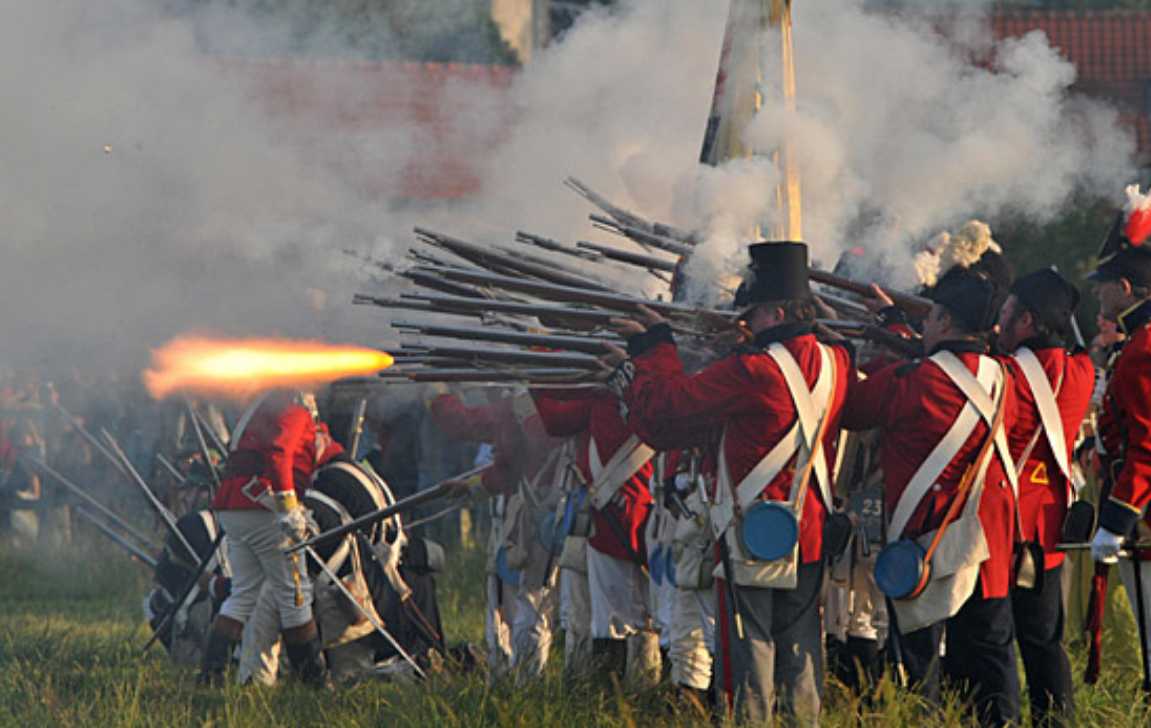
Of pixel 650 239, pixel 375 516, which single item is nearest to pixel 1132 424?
pixel 650 239

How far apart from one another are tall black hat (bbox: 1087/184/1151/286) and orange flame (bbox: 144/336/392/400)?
2868 millimetres

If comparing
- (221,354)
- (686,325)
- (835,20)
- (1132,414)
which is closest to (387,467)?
(221,354)

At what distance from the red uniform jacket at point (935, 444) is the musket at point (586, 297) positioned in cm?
59

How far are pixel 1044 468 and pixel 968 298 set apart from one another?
62 cm

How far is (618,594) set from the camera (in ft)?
23.6

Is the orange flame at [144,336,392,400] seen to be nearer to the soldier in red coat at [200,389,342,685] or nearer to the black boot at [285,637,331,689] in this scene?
the soldier in red coat at [200,389,342,685]

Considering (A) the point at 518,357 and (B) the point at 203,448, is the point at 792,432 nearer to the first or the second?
(A) the point at 518,357

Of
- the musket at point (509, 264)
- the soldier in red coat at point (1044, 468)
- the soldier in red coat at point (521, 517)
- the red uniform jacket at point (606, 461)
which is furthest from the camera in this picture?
the soldier in red coat at point (521, 517)

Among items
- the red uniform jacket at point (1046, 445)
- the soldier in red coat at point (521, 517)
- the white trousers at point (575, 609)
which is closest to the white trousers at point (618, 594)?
the white trousers at point (575, 609)

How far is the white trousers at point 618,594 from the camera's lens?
7109mm

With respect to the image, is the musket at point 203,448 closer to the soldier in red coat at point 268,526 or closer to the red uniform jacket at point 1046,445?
the soldier in red coat at point 268,526

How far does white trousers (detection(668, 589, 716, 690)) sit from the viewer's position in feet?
20.6

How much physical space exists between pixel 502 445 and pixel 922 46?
2.48 m

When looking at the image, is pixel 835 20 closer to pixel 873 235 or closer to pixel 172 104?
pixel 873 235
